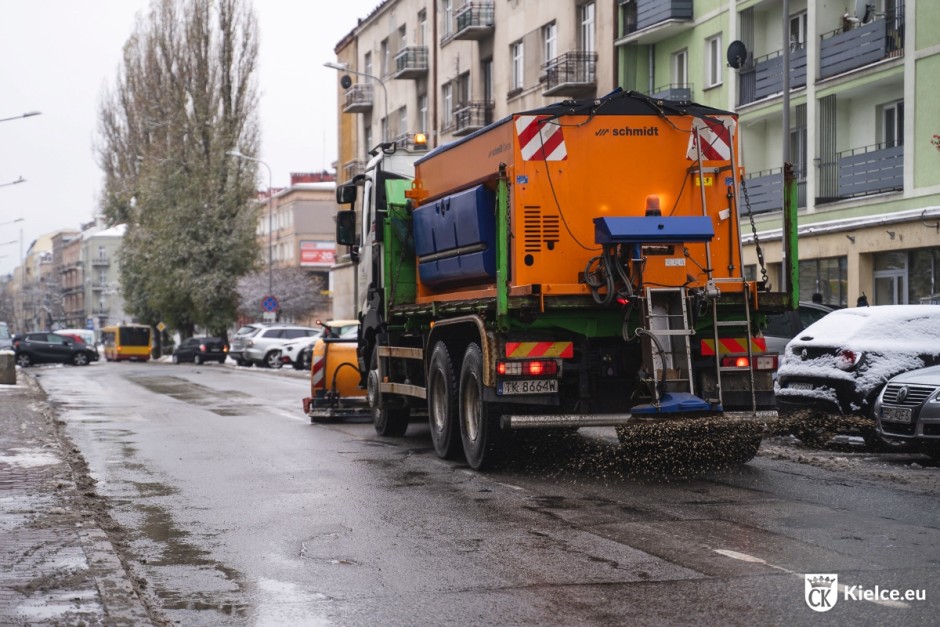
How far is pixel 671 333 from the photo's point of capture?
10648 millimetres

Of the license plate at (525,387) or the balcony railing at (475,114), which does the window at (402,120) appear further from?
the license plate at (525,387)

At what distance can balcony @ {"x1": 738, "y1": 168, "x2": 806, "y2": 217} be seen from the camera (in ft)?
104

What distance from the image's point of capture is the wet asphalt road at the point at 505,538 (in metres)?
6.08

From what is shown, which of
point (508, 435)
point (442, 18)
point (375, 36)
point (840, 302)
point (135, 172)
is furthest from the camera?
point (135, 172)

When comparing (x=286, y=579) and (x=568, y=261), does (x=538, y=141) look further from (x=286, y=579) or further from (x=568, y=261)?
(x=286, y=579)

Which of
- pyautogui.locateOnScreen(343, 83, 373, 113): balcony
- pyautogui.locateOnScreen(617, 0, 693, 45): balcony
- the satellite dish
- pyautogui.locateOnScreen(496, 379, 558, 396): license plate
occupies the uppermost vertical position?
pyautogui.locateOnScreen(343, 83, 373, 113): balcony

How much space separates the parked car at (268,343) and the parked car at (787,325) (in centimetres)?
3529

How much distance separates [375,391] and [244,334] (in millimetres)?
38023

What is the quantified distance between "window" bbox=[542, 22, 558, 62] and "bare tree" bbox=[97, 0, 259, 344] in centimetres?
2318

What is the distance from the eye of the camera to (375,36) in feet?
192

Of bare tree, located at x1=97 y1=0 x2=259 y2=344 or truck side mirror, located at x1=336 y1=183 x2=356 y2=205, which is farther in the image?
bare tree, located at x1=97 y1=0 x2=259 y2=344

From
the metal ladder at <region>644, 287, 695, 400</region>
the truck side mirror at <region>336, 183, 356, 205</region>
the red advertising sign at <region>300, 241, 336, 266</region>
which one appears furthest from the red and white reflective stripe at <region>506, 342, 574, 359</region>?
the red advertising sign at <region>300, 241, 336, 266</region>

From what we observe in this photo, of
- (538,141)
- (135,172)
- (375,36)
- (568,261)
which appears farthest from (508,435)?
(135,172)

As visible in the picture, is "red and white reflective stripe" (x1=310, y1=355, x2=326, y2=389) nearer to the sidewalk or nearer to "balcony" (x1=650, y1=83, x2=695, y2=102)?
the sidewalk
